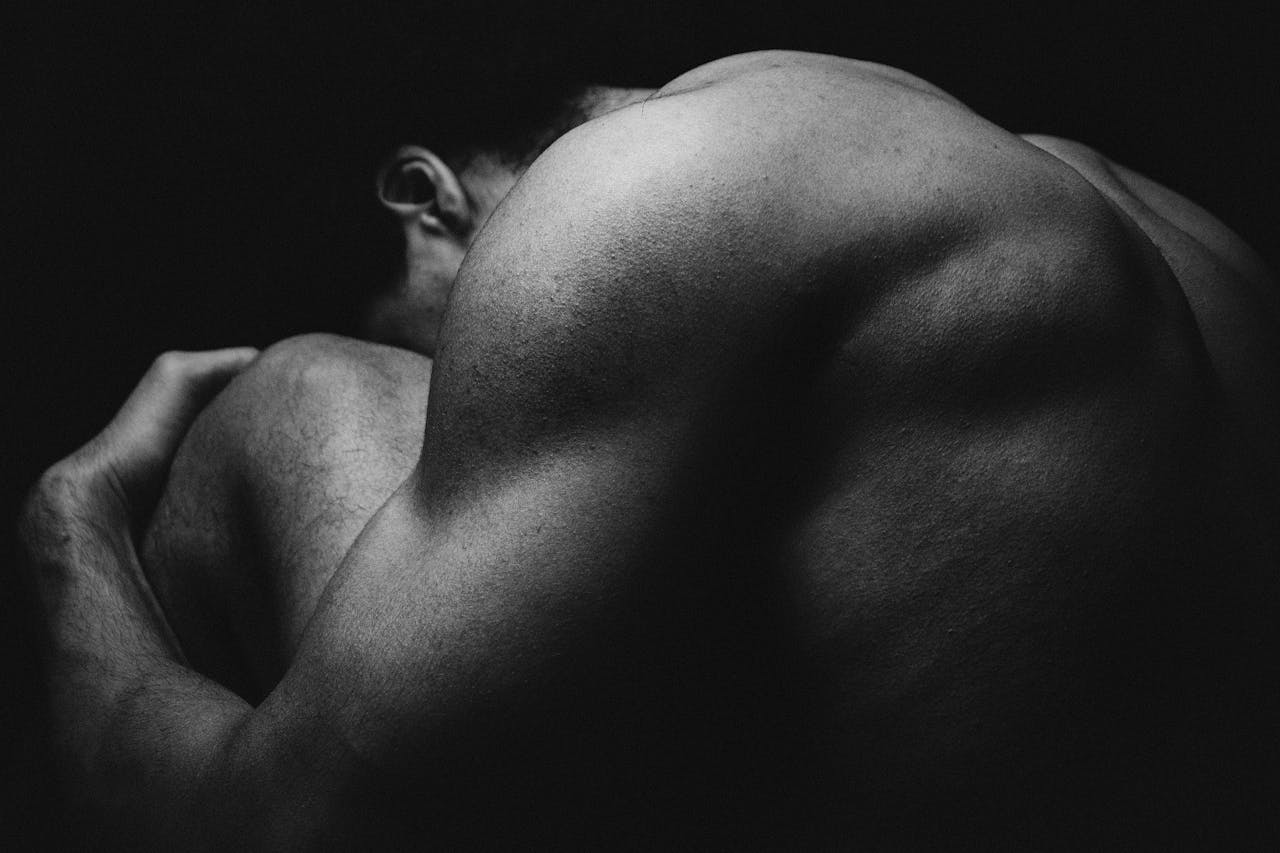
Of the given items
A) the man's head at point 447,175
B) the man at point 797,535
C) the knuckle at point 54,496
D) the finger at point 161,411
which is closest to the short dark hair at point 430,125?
the man's head at point 447,175

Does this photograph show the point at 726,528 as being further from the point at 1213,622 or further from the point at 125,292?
the point at 125,292

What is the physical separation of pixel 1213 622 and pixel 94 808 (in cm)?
85

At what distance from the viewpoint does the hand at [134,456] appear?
1224mm

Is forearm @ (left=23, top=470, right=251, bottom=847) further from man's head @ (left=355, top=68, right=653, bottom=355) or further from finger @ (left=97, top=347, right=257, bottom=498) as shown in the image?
man's head @ (left=355, top=68, right=653, bottom=355)

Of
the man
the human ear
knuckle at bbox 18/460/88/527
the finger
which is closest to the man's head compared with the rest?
the human ear

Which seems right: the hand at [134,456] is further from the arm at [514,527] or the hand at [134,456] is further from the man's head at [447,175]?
the arm at [514,527]

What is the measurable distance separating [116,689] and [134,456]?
316 millimetres

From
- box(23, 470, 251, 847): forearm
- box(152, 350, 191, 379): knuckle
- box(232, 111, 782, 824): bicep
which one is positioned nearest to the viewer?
box(232, 111, 782, 824): bicep

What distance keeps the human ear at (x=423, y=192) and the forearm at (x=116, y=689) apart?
0.46 metres

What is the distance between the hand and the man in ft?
1.80

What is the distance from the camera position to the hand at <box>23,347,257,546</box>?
1224 millimetres

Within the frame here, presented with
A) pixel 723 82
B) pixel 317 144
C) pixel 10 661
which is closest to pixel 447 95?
pixel 317 144

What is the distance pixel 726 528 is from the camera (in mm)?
722

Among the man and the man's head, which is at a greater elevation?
the man's head
